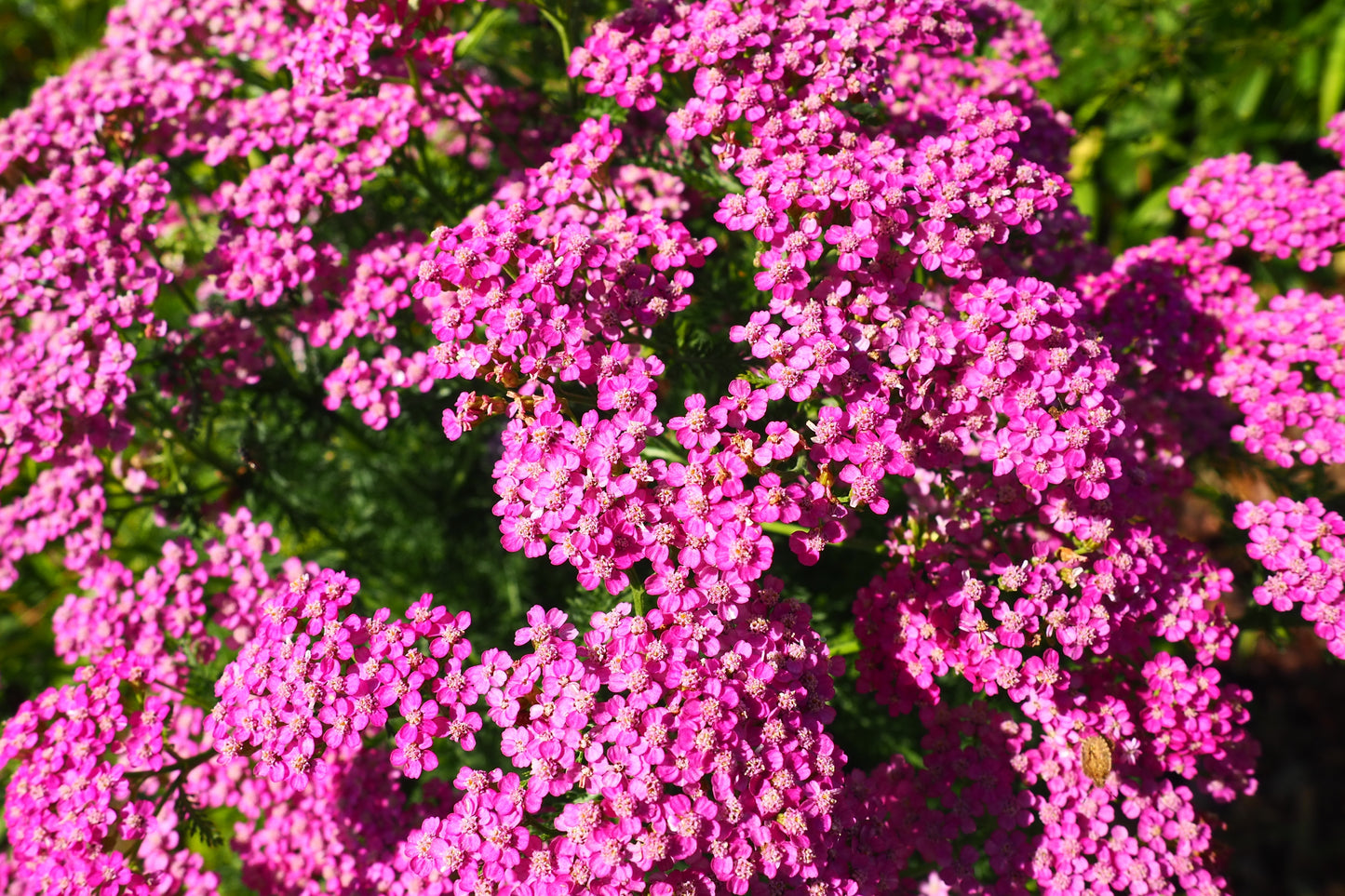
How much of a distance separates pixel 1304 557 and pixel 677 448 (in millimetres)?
1987

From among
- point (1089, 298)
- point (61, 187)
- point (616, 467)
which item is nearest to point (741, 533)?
point (616, 467)

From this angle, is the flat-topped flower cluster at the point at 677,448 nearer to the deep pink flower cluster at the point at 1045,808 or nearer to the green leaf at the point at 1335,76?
the deep pink flower cluster at the point at 1045,808

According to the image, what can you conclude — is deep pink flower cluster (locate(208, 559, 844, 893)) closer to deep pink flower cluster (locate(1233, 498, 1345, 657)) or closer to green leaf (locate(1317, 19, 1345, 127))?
deep pink flower cluster (locate(1233, 498, 1345, 657))

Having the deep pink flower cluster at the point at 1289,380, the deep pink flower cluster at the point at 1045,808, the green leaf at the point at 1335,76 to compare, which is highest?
the deep pink flower cluster at the point at 1289,380

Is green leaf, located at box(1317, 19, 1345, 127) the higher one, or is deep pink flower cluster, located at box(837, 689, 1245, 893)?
green leaf, located at box(1317, 19, 1345, 127)

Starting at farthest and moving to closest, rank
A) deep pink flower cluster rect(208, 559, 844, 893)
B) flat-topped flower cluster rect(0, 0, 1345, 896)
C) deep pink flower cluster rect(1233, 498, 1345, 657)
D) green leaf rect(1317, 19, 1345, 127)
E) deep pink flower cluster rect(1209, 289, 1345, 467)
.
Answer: green leaf rect(1317, 19, 1345, 127) < deep pink flower cluster rect(1209, 289, 1345, 467) < deep pink flower cluster rect(1233, 498, 1345, 657) < flat-topped flower cluster rect(0, 0, 1345, 896) < deep pink flower cluster rect(208, 559, 844, 893)

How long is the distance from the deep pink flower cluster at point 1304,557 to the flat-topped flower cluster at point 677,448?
16 mm

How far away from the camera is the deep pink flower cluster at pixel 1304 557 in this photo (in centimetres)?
260

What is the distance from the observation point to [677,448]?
327 centimetres

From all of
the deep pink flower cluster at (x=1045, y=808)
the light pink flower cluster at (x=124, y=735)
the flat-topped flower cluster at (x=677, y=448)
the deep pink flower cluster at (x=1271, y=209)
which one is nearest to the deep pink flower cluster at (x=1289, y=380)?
the flat-topped flower cluster at (x=677, y=448)

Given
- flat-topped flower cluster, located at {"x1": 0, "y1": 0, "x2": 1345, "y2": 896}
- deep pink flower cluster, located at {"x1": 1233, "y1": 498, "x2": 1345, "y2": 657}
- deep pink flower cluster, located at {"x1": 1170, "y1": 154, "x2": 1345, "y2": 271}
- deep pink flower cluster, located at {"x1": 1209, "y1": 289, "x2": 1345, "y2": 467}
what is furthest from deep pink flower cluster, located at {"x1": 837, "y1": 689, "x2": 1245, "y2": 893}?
deep pink flower cluster, located at {"x1": 1170, "y1": 154, "x2": 1345, "y2": 271}

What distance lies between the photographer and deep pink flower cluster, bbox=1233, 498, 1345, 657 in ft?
8.53

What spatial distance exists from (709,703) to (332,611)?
1121mm

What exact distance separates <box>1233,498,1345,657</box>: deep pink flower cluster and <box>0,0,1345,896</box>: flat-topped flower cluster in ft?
0.05
